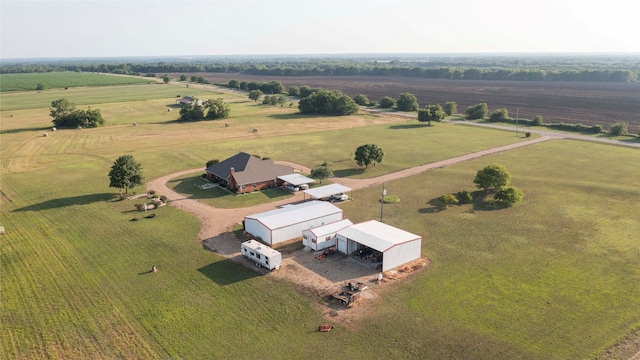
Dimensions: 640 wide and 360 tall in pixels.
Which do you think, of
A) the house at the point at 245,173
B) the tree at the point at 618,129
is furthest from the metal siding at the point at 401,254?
the tree at the point at 618,129

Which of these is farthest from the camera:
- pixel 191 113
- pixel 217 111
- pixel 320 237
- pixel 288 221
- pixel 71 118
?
pixel 217 111

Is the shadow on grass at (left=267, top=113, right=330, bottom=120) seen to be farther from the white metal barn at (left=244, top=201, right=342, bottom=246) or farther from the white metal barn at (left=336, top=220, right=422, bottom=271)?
the white metal barn at (left=336, top=220, right=422, bottom=271)

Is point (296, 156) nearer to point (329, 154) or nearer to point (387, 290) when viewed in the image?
point (329, 154)

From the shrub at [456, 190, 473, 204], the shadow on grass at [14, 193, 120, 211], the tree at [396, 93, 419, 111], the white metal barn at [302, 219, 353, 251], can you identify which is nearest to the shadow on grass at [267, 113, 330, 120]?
the tree at [396, 93, 419, 111]

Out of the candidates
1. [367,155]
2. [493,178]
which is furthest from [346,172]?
[493,178]

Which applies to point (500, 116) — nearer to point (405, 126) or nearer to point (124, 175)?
point (405, 126)

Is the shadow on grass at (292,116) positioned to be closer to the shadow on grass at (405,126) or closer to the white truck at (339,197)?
the shadow on grass at (405,126)

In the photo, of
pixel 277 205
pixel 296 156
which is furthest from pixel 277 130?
pixel 277 205
